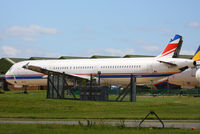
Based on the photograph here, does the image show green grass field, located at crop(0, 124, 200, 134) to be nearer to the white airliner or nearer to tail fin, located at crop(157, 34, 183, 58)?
the white airliner

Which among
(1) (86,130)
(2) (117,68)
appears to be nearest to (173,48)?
(2) (117,68)

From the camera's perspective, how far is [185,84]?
6353cm

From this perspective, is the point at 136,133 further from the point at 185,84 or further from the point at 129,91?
the point at 185,84

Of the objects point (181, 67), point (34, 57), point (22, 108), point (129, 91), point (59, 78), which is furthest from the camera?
point (34, 57)

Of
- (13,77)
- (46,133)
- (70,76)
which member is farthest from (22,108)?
(13,77)

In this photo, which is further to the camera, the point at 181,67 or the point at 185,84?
the point at 185,84

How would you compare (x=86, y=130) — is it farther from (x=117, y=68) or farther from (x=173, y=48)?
(x=173, y=48)

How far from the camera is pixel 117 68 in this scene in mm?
55344

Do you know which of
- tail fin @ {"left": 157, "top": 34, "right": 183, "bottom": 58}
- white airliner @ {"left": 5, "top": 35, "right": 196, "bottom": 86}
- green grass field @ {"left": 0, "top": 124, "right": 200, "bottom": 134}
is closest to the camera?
green grass field @ {"left": 0, "top": 124, "right": 200, "bottom": 134}

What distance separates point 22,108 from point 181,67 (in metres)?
25.7

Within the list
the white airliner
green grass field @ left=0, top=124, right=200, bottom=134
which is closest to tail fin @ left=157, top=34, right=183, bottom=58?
the white airliner

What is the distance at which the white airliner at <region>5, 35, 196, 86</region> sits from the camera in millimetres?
52375

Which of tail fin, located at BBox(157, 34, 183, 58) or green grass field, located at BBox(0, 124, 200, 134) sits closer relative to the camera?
green grass field, located at BBox(0, 124, 200, 134)

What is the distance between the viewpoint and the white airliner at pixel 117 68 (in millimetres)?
52375
